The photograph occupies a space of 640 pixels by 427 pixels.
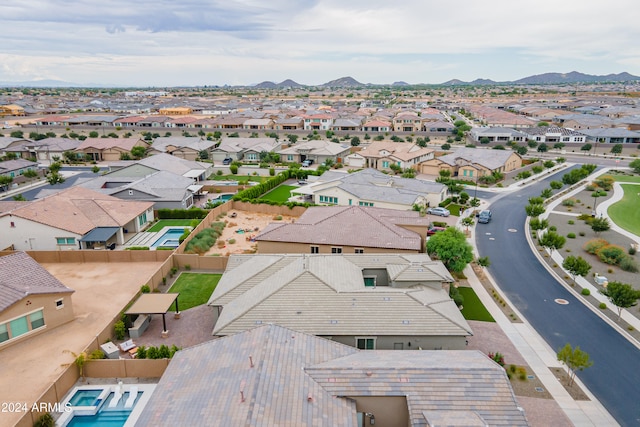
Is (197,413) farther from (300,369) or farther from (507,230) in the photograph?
(507,230)

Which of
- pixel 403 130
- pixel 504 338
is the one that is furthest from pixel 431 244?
pixel 403 130

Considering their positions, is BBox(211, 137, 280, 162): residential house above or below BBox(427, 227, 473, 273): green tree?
above

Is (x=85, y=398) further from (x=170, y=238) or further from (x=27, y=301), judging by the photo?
(x=170, y=238)

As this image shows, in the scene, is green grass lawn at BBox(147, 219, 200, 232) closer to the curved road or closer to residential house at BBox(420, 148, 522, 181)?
the curved road

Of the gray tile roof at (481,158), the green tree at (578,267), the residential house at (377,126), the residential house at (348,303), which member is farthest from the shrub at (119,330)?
the residential house at (377,126)


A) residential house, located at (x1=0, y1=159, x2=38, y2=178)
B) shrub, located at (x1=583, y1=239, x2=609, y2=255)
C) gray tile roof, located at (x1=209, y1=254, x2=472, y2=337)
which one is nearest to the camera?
gray tile roof, located at (x1=209, y1=254, x2=472, y2=337)

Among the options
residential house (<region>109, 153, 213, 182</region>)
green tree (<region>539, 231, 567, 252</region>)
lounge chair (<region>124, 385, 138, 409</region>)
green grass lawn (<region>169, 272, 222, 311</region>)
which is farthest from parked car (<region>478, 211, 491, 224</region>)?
residential house (<region>109, 153, 213, 182</region>)

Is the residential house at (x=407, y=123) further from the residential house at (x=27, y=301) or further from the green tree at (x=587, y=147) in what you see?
the residential house at (x=27, y=301)
